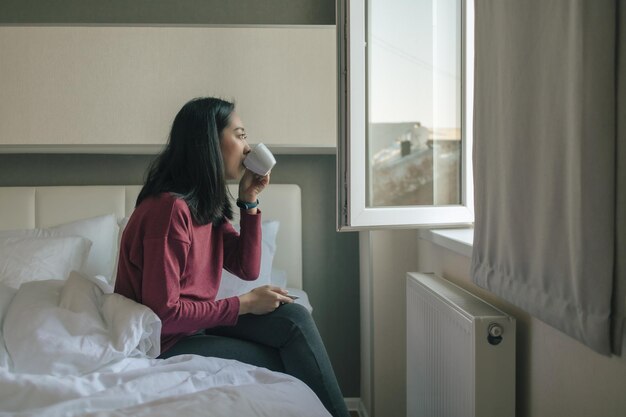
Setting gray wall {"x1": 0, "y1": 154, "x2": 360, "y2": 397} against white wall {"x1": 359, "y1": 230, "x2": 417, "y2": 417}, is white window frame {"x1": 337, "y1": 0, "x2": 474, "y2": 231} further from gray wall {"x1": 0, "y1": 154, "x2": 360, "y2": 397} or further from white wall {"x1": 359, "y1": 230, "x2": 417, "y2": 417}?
gray wall {"x1": 0, "y1": 154, "x2": 360, "y2": 397}

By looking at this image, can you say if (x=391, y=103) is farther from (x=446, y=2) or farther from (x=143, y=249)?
(x=143, y=249)

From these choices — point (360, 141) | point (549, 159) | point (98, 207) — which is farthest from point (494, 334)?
point (98, 207)

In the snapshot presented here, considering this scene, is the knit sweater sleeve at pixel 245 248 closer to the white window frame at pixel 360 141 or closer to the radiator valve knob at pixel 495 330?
the white window frame at pixel 360 141

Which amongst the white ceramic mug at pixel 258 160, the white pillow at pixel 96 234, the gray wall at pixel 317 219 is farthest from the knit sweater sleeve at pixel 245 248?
the gray wall at pixel 317 219

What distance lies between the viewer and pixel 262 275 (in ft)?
7.54

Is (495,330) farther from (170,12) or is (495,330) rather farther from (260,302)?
(170,12)

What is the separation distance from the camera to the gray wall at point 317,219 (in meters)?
2.73

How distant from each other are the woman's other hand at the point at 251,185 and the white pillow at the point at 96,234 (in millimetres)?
735

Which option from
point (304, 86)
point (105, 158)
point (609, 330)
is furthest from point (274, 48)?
point (609, 330)

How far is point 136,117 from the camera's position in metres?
2.46

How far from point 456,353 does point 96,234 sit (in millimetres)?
1558

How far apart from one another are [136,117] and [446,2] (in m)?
1.29

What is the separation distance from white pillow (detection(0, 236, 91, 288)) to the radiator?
4.08ft


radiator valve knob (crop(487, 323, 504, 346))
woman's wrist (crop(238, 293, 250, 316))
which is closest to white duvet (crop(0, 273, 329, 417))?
woman's wrist (crop(238, 293, 250, 316))
